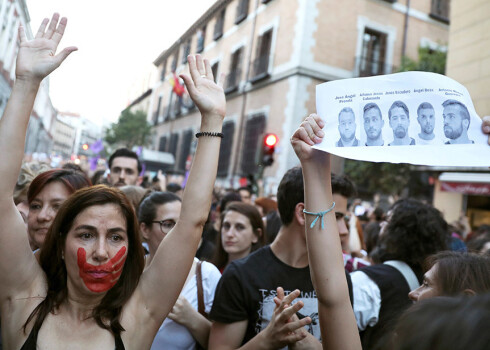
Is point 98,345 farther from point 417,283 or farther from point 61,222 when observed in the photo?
point 417,283

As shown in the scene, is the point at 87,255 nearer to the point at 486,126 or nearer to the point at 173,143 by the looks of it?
the point at 486,126

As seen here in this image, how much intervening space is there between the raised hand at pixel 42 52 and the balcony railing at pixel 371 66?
14.6 metres

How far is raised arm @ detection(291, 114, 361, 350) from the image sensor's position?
5.46 ft

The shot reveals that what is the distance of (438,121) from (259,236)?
252 centimetres

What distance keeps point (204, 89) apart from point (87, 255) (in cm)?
85

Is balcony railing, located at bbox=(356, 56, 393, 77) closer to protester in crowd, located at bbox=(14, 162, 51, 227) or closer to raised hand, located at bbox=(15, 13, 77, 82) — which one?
protester in crowd, located at bbox=(14, 162, 51, 227)

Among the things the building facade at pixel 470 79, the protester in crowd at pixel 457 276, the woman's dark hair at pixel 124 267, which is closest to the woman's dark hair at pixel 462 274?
the protester in crowd at pixel 457 276

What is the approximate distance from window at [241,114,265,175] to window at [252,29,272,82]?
1570 mm

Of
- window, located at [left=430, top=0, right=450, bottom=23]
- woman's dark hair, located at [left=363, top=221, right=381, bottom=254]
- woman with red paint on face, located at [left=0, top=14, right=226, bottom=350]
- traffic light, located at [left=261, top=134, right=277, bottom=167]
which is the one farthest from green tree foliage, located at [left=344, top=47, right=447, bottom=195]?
woman with red paint on face, located at [left=0, top=14, right=226, bottom=350]

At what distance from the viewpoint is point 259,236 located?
394cm

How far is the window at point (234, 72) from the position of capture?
60.2ft

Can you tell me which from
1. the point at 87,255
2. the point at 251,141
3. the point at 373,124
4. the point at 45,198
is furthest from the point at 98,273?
the point at 251,141

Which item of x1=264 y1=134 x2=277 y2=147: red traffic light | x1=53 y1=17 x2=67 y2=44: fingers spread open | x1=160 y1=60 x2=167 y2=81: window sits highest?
x1=160 y1=60 x2=167 y2=81: window

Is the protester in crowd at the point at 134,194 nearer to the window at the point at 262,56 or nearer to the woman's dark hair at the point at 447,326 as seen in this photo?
the woman's dark hair at the point at 447,326
